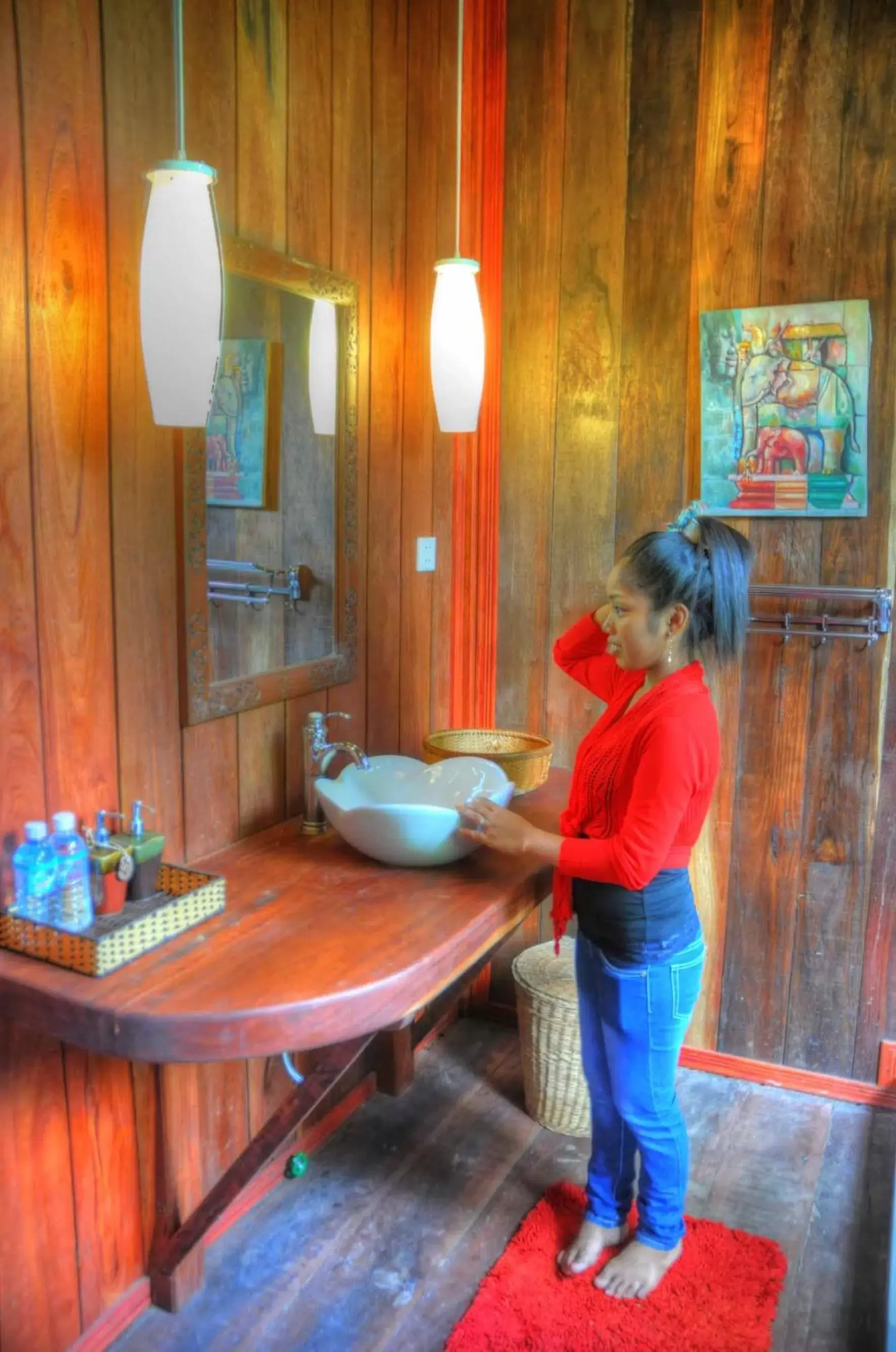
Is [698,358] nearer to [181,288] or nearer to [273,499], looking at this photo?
[273,499]

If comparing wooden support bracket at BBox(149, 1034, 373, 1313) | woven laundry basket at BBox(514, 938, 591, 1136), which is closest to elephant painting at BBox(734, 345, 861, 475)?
woven laundry basket at BBox(514, 938, 591, 1136)

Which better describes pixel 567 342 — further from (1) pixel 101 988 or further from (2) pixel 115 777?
(1) pixel 101 988

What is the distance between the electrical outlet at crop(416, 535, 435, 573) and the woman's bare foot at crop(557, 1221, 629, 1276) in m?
1.39

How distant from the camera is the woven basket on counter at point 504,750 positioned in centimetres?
216

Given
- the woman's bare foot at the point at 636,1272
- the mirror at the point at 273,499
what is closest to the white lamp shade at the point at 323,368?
the mirror at the point at 273,499

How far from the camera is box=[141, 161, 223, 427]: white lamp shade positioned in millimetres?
1348

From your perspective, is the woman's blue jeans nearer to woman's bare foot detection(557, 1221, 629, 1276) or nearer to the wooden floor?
woman's bare foot detection(557, 1221, 629, 1276)

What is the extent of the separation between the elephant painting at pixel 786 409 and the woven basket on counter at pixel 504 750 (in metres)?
0.69

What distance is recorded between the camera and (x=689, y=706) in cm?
162

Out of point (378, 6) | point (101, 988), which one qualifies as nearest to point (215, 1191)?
point (101, 988)

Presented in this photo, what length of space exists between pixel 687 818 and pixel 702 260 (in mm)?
Answer: 1370

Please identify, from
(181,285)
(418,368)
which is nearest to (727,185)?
(418,368)

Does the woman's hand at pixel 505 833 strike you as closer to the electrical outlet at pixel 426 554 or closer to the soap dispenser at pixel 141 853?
the soap dispenser at pixel 141 853

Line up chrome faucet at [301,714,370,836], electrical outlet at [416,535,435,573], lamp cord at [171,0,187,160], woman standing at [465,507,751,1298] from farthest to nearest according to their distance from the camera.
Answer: electrical outlet at [416,535,435,573] → chrome faucet at [301,714,370,836] → woman standing at [465,507,751,1298] → lamp cord at [171,0,187,160]
